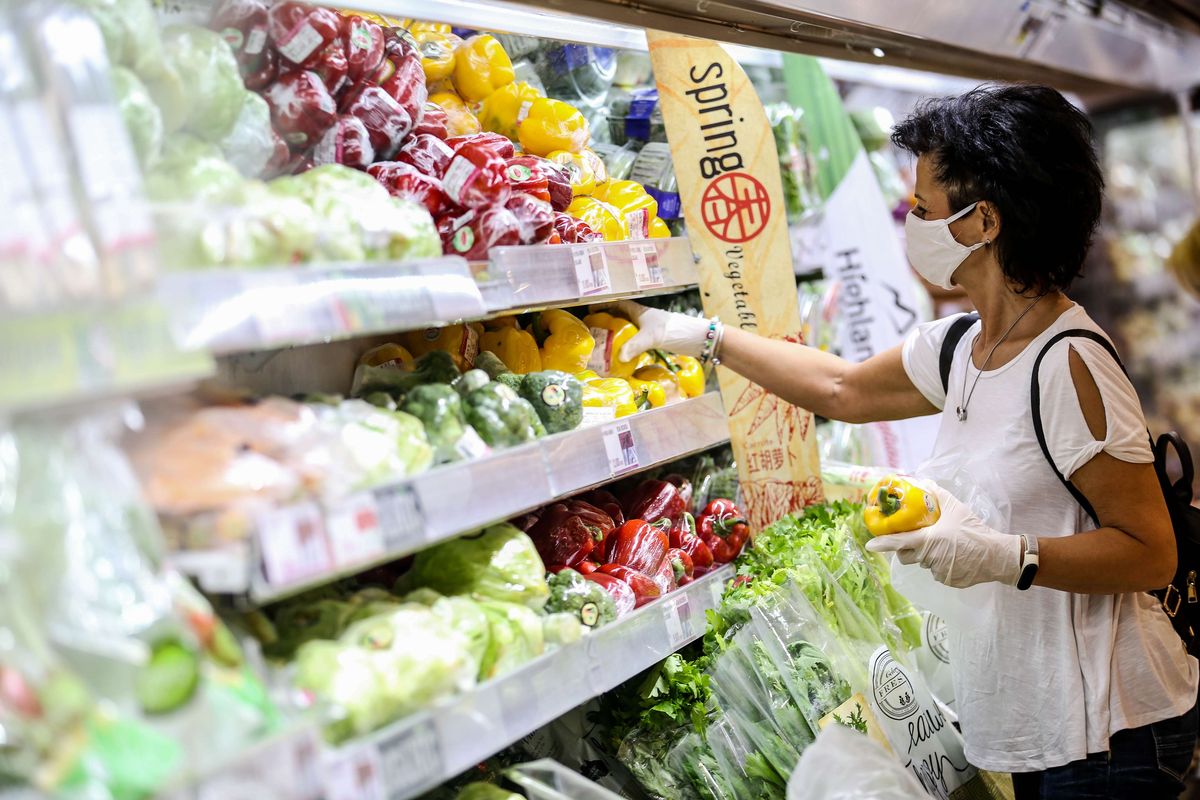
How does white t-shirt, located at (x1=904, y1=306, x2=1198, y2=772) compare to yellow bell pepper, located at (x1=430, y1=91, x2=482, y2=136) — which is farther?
yellow bell pepper, located at (x1=430, y1=91, x2=482, y2=136)

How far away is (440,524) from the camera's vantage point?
1.45 metres

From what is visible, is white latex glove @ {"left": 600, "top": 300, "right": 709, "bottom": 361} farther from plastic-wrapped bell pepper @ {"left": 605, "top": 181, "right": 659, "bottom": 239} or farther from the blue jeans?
the blue jeans

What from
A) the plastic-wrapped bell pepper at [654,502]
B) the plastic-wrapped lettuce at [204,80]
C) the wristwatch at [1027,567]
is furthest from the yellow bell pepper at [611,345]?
the plastic-wrapped lettuce at [204,80]

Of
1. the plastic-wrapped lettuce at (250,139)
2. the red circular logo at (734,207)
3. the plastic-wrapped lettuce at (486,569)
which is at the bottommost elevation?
the plastic-wrapped lettuce at (486,569)

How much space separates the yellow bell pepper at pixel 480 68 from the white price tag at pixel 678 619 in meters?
1.25

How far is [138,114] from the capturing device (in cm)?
135

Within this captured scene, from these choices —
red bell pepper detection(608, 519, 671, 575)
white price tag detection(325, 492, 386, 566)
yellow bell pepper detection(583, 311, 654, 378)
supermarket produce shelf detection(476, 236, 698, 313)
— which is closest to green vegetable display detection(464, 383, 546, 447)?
supermarket produce shelf detection(476, 236, 698, 313)

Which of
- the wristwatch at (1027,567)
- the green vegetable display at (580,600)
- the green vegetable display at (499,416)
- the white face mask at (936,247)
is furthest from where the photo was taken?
the white face mask at (936,247)

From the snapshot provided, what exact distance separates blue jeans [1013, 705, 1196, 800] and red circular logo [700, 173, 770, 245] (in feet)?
4.84

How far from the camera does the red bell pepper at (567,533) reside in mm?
2158

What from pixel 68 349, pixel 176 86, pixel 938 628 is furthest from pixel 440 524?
pixel 938 628

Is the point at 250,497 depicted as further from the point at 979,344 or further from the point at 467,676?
the point at 979,344

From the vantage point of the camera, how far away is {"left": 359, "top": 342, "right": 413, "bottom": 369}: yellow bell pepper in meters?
1.97

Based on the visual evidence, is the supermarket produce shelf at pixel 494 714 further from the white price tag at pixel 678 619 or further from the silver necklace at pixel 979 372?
the silver necklace at pixel 979 372
